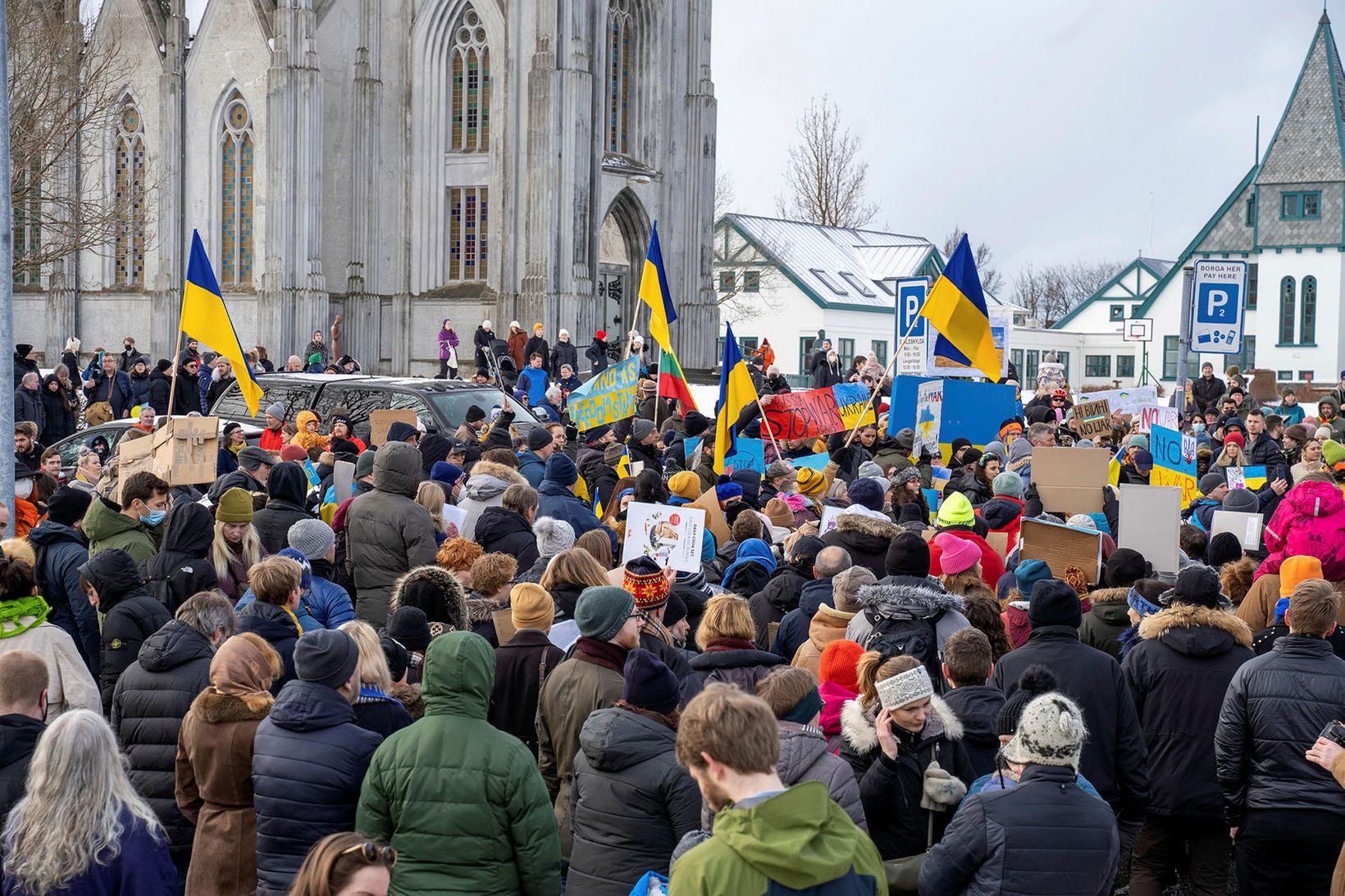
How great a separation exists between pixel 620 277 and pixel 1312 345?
116ft

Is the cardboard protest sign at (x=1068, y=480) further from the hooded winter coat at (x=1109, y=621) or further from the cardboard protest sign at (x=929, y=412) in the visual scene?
the hooded winter coat at (x=1109, y=621)

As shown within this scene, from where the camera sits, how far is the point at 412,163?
124ft

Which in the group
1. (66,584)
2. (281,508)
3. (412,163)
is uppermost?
(412,163)

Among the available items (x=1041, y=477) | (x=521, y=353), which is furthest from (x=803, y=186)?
(x=1041, y=477)

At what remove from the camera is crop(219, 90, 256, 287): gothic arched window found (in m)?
38.9

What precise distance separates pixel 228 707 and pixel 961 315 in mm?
11620

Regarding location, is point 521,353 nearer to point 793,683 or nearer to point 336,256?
point 336,256

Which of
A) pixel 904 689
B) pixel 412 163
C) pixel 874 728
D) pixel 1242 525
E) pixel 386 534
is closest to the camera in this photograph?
pixel 904 689

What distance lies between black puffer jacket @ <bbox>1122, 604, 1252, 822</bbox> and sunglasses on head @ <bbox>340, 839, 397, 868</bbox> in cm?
→ 426

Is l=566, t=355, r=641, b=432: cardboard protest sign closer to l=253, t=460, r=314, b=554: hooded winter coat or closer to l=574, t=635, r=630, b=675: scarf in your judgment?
l=253, t=460, r=314, b=554: hooded winter coat

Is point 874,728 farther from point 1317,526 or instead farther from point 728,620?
point 1317,526

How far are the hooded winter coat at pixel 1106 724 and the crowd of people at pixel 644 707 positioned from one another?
0.05ft

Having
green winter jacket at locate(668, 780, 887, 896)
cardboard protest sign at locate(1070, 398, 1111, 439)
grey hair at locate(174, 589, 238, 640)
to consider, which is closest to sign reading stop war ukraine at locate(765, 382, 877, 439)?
cardboard protest sign at locate(1070, 398, 1111, 439)

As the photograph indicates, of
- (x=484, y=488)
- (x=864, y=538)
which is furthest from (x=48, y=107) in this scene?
(x=864, y=538)
